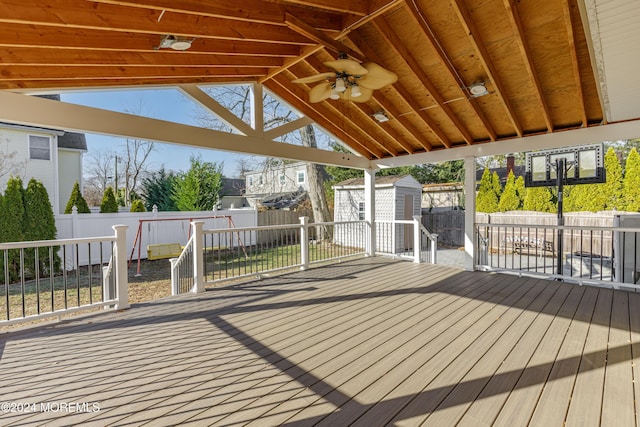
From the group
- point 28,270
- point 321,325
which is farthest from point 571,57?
point 28,270

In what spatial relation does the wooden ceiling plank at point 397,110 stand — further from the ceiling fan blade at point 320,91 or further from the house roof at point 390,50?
the ceiling fan blade at point 320,91

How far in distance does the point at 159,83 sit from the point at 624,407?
5.67 m

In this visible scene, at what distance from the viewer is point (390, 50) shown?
4.38m

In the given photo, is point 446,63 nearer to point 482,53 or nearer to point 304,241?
point 482,53

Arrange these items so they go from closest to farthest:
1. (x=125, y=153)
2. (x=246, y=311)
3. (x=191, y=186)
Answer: (x=246, y=311) → (x=191, y=186) → (x=125, y=153)

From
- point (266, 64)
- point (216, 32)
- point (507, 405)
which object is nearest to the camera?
point (507, 405)

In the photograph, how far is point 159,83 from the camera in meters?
4.35

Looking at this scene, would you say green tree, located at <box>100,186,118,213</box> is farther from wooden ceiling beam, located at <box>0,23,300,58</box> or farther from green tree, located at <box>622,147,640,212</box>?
green tree, located at <box>622,147,640,212</box>

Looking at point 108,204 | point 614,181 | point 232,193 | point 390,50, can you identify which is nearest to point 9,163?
point 108,204

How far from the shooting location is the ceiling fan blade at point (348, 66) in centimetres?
332

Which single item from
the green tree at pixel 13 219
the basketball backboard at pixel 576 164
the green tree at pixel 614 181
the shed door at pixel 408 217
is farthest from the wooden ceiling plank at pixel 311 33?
the green tree at pixel 614 181

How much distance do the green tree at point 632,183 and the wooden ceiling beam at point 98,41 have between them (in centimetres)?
1398

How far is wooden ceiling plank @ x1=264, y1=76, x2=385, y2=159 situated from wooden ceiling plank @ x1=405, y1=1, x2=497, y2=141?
2.43m

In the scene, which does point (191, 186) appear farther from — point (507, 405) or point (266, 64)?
point (507, 405)
